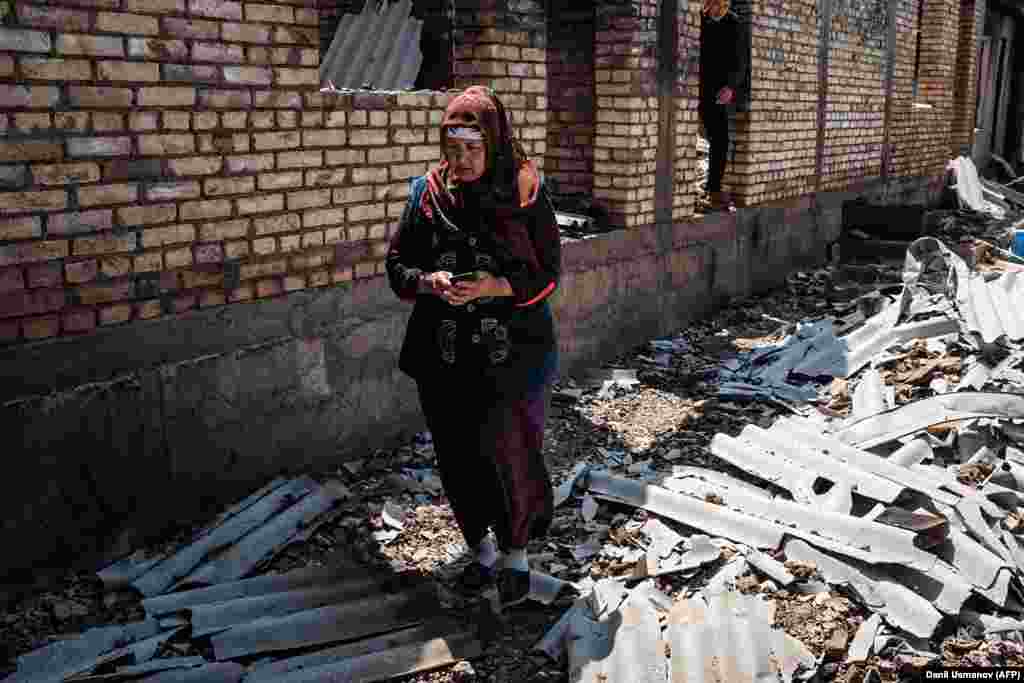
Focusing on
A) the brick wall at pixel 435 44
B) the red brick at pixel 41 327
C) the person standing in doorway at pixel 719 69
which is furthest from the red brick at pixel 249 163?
the person standing in doorway at pixel 719 69

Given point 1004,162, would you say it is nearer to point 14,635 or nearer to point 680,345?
point 680,345

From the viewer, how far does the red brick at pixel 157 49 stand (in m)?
3.73

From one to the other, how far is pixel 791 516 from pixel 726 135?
4897 millimetres

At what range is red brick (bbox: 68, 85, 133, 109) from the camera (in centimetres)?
357

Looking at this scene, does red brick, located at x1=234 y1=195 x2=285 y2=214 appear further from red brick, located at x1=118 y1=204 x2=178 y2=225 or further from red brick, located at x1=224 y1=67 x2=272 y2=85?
red brick, located at x1=224 y1=67 x2=272 y2=85

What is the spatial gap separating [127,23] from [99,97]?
32cm

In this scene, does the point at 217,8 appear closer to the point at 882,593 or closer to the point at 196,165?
the point at 196,165

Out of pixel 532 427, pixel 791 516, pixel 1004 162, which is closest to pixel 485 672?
pixel 532 427

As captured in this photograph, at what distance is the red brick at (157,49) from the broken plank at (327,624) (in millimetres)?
2265

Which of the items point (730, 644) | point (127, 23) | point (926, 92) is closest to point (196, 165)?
point (127, 23)

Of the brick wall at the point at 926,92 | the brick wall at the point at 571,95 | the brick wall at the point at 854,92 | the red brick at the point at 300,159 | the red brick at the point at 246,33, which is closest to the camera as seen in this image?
the red brick at the point at 246,33

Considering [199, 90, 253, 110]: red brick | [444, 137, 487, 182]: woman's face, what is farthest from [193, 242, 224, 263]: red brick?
[444, 137, 487, 182]: woman's face

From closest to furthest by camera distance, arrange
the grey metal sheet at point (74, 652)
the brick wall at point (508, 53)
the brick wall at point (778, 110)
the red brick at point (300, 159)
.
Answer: the grey metal sheet at point (74, 652), the red brick at point (300, 159), the brick wall at point (508, 53), the brick wall at point (778, 110)

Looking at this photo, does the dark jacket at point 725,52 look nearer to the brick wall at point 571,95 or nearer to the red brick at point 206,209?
the brick wall at point 571,95
